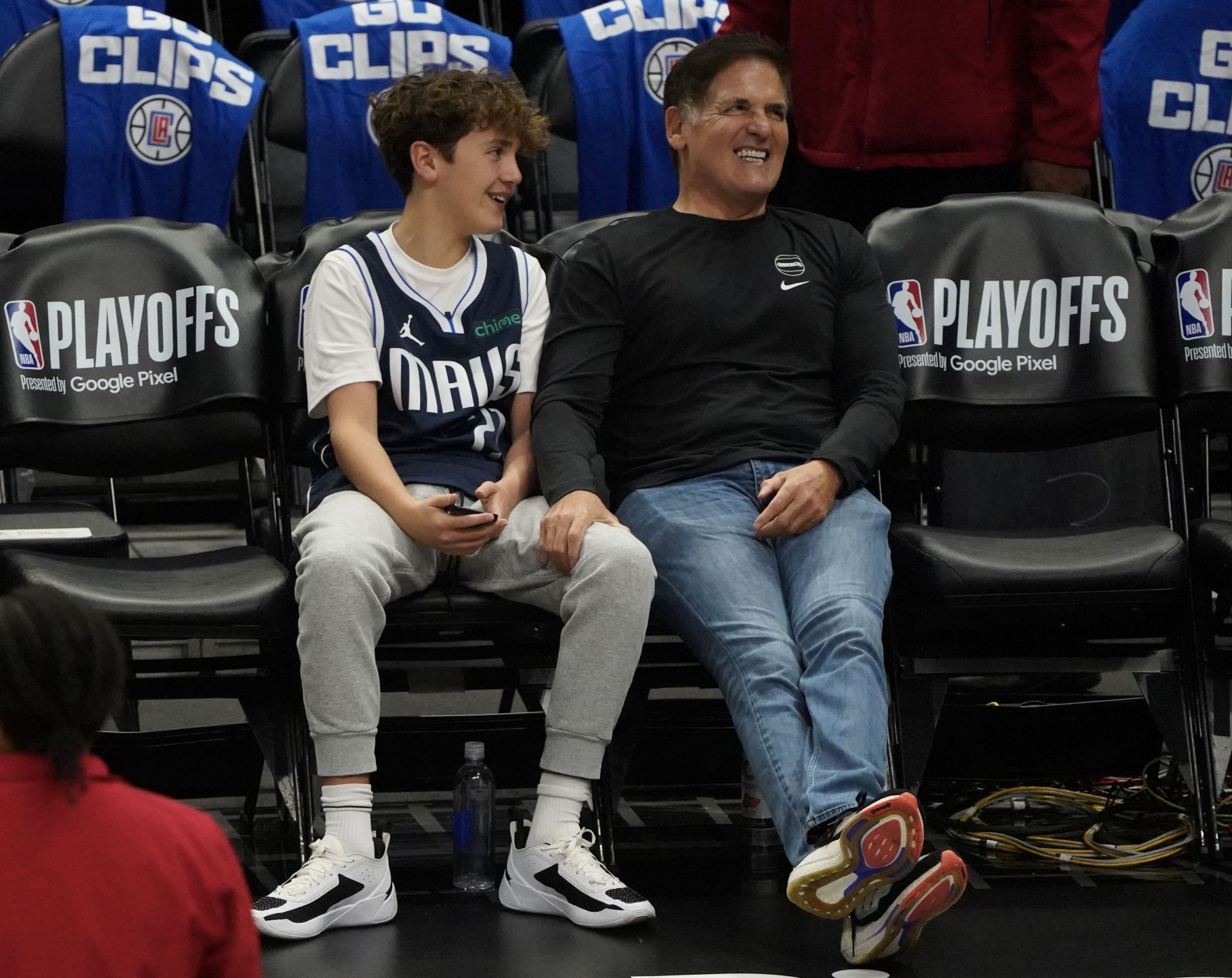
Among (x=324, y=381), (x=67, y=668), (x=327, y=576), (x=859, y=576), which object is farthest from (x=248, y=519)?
(x=67, y=668)

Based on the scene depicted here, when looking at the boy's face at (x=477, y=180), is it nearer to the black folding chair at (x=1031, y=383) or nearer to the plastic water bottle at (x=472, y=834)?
the black folding chair at (x=1031, y=383)

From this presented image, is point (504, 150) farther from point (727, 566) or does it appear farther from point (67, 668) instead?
point (67, 668)

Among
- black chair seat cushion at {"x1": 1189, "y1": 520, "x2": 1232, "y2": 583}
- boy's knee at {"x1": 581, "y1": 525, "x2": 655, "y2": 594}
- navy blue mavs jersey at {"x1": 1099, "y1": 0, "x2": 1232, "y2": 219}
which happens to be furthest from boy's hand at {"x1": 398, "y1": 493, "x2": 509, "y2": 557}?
navy blue mavs jersey at {"x1": 1099, "y1": 0, "x2": 1232, "y2": 219}

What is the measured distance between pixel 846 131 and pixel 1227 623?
133cm

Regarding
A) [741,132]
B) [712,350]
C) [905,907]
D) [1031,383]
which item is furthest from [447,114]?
[905,907]

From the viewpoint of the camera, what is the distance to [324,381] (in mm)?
3102

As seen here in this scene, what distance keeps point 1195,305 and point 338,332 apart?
65.6 inches

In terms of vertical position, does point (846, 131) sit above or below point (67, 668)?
above

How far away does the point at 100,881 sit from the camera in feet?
4.76

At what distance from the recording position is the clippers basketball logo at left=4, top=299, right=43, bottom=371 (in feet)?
11.0

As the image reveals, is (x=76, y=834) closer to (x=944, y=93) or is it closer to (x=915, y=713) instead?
(x=915, y=713)

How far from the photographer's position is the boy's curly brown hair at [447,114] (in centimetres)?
325

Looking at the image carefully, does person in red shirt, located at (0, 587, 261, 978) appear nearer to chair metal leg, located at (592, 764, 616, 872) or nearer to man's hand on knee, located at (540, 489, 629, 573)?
man's hand on knee, located at (540, 489, 629, 573)

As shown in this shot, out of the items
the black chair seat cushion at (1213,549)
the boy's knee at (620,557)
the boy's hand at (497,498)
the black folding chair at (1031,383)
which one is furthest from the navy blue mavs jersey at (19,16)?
the black chair seat cushion at (1213,549)
